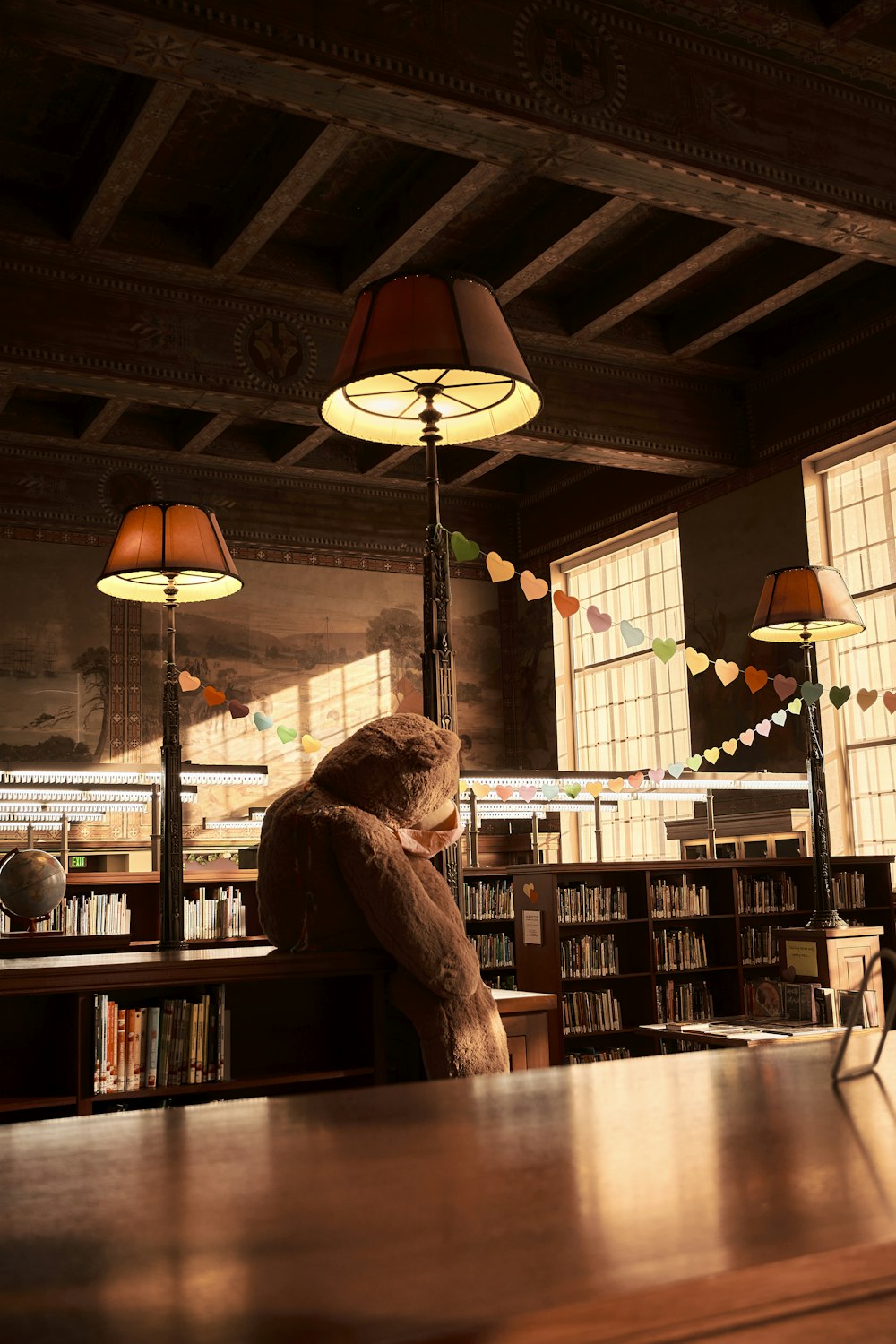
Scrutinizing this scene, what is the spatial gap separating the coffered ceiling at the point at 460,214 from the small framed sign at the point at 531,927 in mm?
4493

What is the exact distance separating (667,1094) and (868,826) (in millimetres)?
10103

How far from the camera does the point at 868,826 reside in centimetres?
1041

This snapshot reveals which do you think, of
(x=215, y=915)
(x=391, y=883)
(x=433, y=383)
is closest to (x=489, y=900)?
(x=215, y=915)

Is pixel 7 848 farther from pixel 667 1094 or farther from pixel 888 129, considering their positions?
pixel 667 1094

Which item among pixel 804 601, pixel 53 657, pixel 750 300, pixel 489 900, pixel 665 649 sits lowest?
pixel 489 900

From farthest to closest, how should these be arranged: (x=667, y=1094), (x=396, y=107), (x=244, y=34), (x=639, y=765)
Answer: (x=639, y=765), (x=396, y=107), (x=244, y=34), (x=667, y=1094)

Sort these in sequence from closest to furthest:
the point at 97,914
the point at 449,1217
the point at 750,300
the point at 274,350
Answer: the point at 449,1217
the point at 97,914
the point at 274,350
the point at 750,300

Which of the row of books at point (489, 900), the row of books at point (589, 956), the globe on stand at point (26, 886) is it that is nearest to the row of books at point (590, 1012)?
the row of books at point (589, 956)

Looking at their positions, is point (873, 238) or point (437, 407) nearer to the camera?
point (437, 407)

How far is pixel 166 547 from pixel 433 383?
6.00 ft

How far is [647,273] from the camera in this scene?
32.0ft

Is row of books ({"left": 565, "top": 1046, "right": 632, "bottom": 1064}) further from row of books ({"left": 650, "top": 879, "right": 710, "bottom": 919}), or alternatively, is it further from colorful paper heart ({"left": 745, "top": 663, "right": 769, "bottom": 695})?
colorful paper heart ({"left": 745, "top": 663, "right": 769, "bottom": 695})

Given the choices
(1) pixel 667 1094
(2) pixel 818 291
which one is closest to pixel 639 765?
(2) pixel 818 291

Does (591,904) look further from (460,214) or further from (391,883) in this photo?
(460,214)
